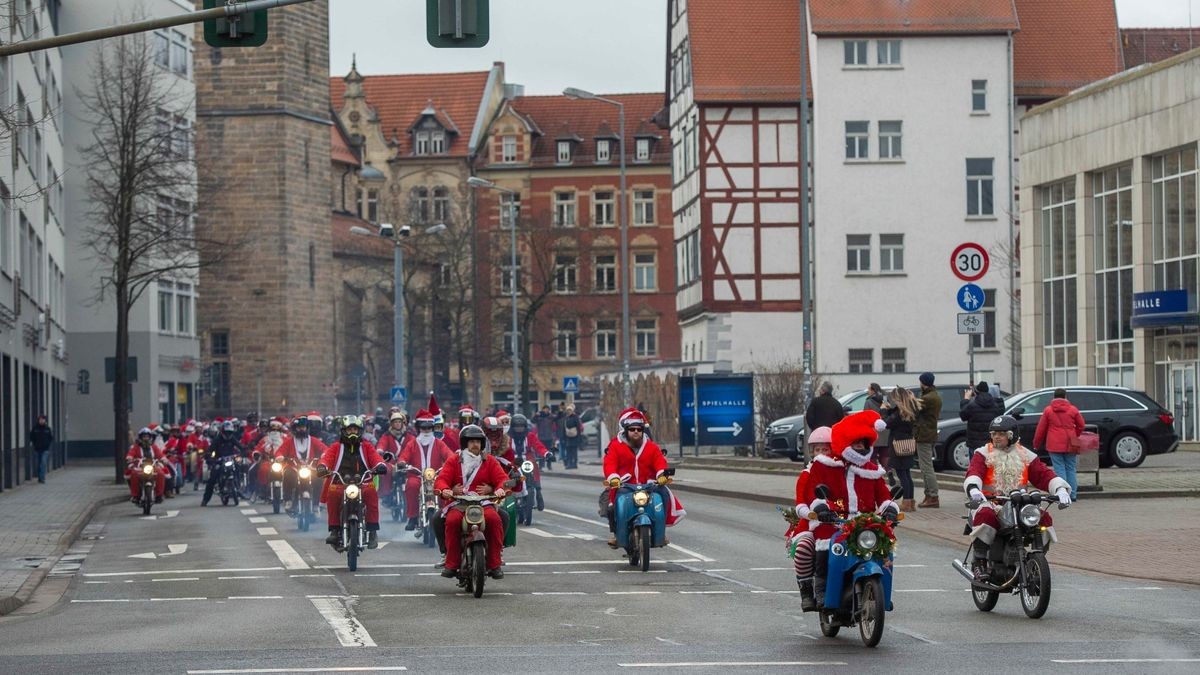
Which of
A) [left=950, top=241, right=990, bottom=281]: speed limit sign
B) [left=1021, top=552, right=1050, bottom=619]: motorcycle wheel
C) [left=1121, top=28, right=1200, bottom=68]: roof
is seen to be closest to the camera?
[left=1021, top=552, right=1050, bottom=619]: motorcycle wheel

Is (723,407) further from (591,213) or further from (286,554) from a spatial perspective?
(591,213)

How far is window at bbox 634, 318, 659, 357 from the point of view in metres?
100

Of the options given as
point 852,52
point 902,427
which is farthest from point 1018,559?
point 852,52

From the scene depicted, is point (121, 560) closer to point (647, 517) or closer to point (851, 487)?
point (647, 517)

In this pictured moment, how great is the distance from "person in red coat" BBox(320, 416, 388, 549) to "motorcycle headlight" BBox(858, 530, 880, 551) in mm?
8832

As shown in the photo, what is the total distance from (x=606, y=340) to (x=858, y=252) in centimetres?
4058

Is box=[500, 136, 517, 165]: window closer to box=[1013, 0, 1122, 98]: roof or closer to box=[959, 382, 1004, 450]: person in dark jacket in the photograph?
box=[1013, 0, 1122, 98]: roof

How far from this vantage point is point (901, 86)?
60594 millimetres

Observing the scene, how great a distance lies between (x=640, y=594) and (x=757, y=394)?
110ft

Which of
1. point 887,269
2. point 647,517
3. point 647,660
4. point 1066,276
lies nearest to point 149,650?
point 647,660

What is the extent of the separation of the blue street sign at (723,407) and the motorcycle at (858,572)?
31374 millimetres

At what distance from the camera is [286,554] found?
70.6 feet

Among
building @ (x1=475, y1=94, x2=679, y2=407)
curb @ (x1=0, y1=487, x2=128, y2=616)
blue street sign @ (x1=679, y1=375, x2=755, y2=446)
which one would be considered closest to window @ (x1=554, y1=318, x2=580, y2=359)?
building @ (x1=475, y1=94, x2=679, y2=407)

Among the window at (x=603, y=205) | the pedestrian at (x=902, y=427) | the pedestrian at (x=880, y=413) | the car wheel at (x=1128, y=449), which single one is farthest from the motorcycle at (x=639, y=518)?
the window at (x=603, y=205)
